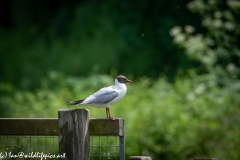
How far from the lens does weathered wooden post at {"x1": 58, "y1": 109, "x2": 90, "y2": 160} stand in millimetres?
3211

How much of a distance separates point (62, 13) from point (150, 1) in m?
2.07

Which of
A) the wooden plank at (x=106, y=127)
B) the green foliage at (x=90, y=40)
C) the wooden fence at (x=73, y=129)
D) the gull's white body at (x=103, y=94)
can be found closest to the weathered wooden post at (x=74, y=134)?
the wooden fence at (x=73, y=129)

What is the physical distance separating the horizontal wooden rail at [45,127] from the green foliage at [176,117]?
336cm

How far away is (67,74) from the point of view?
11.0 meters

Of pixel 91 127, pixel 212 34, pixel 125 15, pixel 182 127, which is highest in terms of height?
pixel 125 15

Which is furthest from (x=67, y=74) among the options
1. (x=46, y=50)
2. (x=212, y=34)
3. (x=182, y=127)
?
(x=182, y=127)

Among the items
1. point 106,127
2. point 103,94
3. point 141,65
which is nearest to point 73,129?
point 106,127

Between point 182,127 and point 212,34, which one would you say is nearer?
point 182,127

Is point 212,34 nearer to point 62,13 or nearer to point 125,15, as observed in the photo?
point 125,15

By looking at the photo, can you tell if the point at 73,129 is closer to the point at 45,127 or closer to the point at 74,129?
the point at 74,129

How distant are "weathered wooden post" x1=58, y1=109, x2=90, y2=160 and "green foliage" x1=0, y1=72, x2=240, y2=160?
3.58 meters

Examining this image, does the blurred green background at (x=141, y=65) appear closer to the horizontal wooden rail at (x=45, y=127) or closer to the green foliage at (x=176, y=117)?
the green foliage at (x=176, y=117)

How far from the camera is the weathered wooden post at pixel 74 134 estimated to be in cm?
321

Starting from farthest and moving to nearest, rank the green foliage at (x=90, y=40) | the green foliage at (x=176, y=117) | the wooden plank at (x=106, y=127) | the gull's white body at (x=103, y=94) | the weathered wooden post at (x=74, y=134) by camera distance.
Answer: the green foliage at (x=90, y=40) → the green foliage at (x=176, y=117) → the gull's white body at (x=103, y=94) → the wooden plank at (x=106, y=127) → the weathered wooden post at (x=74, y=134)
